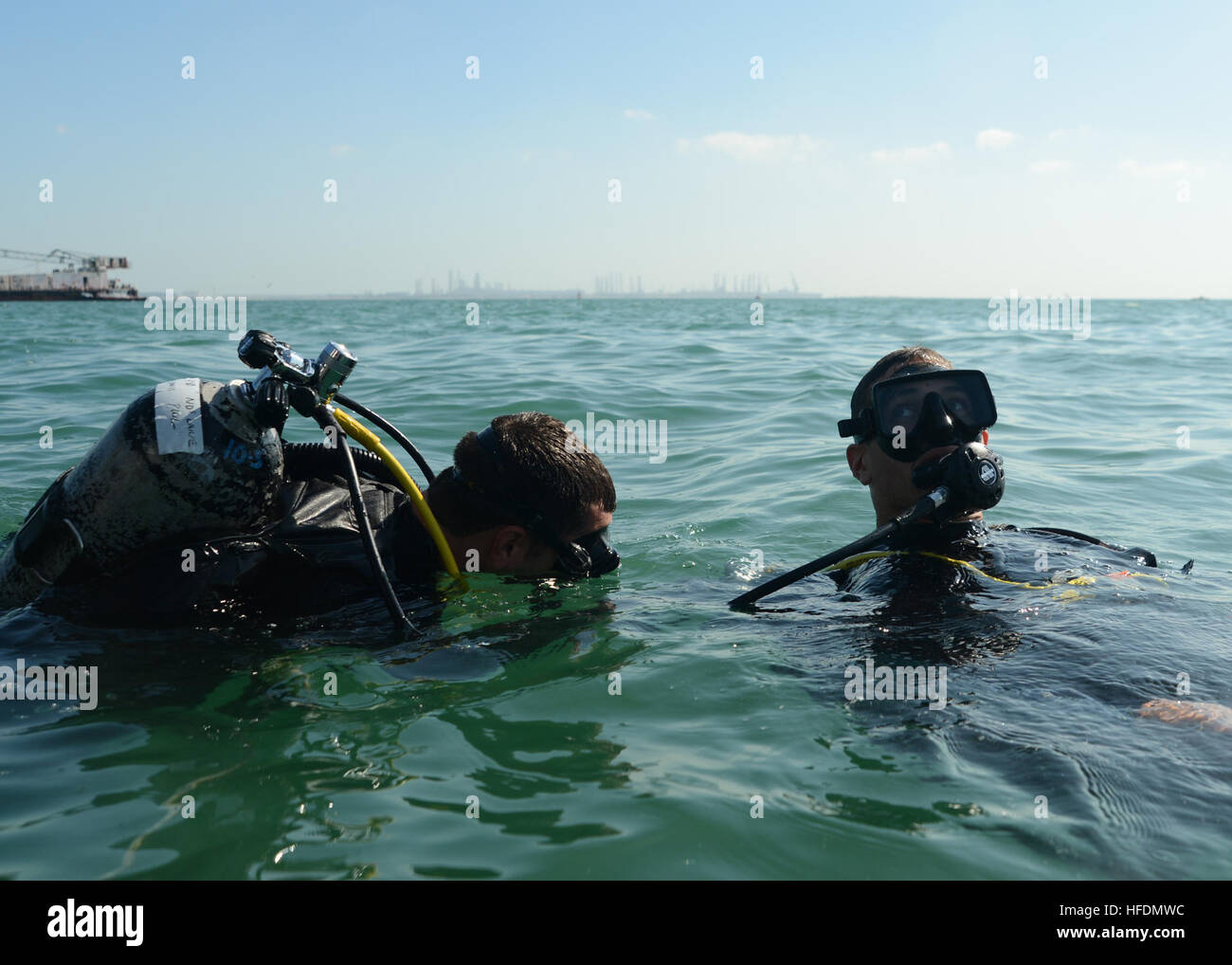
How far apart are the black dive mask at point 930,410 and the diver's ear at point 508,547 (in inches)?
54.5

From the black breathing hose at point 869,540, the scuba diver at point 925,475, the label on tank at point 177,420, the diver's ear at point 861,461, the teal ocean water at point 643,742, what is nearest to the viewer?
the teal ocean water at point 643,742

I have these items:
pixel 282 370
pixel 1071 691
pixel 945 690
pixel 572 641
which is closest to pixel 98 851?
pixel 282 370

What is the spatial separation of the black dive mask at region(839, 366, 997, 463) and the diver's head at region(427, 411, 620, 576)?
3.54 ft

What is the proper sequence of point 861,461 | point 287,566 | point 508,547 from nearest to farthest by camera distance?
point 287,566 → point 508,547 → point 861,461

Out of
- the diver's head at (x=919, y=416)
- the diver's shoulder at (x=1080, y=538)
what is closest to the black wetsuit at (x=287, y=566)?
the diver's head at (x=919, y=416)

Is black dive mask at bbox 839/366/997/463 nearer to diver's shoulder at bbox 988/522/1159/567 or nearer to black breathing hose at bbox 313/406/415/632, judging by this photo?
diver's shoulder at bbox 988/522/1159/567

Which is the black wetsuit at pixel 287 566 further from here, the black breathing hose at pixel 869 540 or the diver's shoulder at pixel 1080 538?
the diver's shoulder at pixel 1080 538

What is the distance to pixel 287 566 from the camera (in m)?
3.11

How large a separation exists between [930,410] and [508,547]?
1.59 metres

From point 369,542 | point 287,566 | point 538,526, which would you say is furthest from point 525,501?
point 287,566

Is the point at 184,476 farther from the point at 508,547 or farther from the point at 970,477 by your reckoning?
the point at 970,477

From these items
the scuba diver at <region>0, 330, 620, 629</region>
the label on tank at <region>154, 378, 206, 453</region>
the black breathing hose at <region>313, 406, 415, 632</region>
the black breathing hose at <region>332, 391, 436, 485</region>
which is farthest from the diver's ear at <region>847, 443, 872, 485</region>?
the label on tank at <region>154, 378, 206, 453</region>

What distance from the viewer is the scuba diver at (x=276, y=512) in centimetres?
283
